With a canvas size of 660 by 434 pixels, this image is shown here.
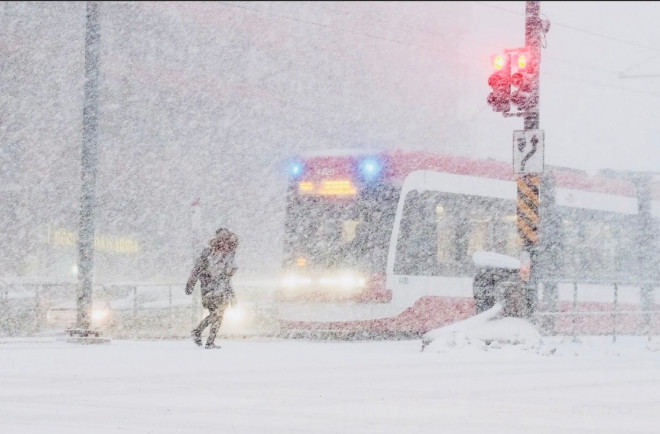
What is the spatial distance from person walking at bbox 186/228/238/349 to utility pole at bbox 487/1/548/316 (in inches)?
161

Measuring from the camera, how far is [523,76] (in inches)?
606

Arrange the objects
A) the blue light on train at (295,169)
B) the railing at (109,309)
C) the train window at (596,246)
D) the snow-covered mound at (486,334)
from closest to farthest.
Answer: the snow-covered mound at (486,334), the blue light on train at (295,169), the railing at (109,309), the train window at (596,246)

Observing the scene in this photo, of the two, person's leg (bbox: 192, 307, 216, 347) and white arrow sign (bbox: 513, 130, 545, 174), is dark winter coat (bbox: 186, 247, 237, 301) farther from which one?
white arrow sign (bbox: 513, 130, 545, 174)

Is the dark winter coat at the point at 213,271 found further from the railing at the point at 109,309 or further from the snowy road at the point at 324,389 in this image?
the railing at the point at 109,309

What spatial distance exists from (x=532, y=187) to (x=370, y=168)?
3.43 metres

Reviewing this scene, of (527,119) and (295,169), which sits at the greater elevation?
(527,119)

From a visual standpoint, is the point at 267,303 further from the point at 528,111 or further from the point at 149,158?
the point at 149,158

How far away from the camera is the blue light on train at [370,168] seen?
18344 millimetres

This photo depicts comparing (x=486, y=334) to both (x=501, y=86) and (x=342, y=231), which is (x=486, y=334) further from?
(x=342, y=231)

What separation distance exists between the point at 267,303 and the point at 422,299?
10.9 meters

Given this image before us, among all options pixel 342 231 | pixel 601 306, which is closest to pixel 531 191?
pixel 342 231

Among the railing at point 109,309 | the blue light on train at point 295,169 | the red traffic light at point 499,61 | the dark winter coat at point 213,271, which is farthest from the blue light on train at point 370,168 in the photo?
the railing at point 109,309

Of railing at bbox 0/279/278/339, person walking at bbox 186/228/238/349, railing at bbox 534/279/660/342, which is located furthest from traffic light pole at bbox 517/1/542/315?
railing at bbox 0/279/278/339

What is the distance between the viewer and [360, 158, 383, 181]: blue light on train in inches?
722
